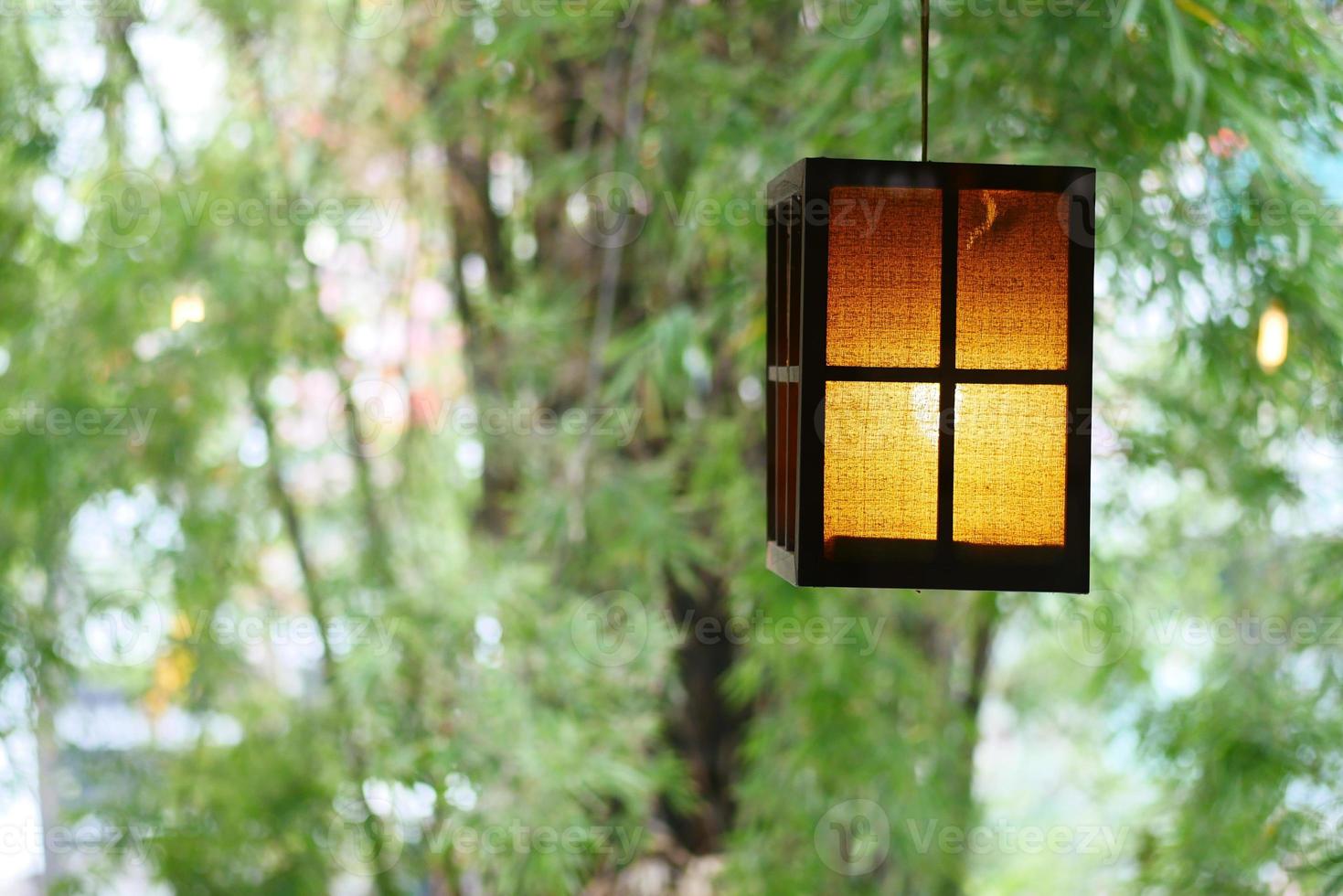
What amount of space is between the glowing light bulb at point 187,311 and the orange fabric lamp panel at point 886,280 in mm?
2115

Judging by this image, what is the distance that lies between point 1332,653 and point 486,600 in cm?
183

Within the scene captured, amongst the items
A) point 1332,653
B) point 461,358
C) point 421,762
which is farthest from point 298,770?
point 1332,653

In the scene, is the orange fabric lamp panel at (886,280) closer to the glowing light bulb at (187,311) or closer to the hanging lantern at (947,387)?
the hanging lantern at (947,387)

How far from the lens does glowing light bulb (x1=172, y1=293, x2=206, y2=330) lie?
2902 mm

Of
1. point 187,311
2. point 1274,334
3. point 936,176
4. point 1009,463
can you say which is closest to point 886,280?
point 936,176

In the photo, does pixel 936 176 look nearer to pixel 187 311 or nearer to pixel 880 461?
pixel 880 461

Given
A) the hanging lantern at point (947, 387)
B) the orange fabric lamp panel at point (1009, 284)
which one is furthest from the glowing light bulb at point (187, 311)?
the orange fabric lamp panel at point (1009, 284)

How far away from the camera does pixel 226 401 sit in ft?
10.1

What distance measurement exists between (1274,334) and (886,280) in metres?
1.38

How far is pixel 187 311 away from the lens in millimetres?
2906

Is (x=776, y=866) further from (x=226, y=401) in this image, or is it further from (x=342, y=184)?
(x=342, y=184)

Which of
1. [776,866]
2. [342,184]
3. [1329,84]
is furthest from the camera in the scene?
[342,184]

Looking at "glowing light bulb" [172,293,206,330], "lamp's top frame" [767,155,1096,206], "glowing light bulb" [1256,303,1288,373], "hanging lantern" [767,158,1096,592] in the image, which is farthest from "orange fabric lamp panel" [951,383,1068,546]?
"glowing light bulb" [172,293,206,330]

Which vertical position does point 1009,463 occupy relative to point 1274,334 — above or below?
below
